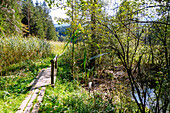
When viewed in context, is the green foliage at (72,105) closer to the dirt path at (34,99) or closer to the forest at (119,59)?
the forest at (119,59)

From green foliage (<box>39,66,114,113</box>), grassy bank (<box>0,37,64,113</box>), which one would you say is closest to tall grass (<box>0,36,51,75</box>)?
grassy bank (<box>0,37,64,113</box>)

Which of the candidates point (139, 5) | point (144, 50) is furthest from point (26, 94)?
point (139, 5)

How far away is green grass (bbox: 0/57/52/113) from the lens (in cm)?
285

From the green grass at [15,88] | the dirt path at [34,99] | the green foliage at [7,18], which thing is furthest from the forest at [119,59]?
the green foliage at [7,18]

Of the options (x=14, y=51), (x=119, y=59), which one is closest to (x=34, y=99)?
(x=119, y=59)

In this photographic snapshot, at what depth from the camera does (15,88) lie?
3967 mm

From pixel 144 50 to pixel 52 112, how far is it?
2.45 m

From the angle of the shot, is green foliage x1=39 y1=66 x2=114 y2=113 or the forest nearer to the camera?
the forest

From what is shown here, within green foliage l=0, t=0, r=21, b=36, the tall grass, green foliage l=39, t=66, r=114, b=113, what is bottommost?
green foliage l=39, t=66, r=114, b=113

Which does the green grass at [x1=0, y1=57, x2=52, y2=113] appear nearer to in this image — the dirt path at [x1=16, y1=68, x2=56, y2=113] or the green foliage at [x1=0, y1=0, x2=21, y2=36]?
the dirt path at [x1=16, y1=68, x2=56, y2=113]

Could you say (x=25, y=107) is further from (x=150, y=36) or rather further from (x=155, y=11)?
(x=155, y=11)

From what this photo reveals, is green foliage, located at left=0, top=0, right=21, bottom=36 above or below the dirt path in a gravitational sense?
above

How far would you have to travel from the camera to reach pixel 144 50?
2.04m

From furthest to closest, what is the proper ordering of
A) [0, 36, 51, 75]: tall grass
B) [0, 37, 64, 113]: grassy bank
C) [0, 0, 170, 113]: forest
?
[0, 36, 51, 75]: tall grass, [0, 37, 64, 113]: grassy bank, [0, 0, 170, 113]: forest
